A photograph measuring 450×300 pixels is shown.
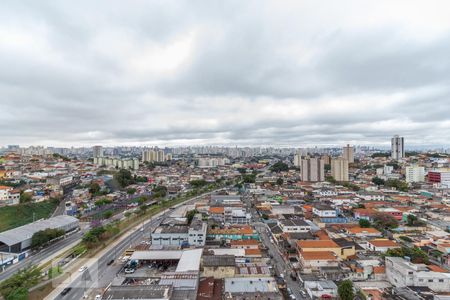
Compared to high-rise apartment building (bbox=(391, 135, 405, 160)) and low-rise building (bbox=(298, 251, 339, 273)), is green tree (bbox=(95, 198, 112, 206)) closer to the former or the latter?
low-rise building (bbox=(298, 251, 339, 273))

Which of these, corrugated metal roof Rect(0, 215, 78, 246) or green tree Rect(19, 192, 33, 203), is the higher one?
green tree Rect(19, 192, 33, 203)

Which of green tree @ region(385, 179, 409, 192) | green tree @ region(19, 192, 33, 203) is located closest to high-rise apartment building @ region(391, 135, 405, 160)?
green tree @ region(385, 179, 409, 192)

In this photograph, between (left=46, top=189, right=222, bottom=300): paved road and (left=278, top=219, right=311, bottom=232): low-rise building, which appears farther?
(left=278, top=219, right=311, bottom=232): low-rise building

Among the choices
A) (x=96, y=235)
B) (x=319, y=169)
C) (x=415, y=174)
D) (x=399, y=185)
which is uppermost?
(x=319, y=169)

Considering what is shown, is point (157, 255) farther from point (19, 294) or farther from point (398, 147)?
point (398, 147)

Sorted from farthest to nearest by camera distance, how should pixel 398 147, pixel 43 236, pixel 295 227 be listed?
pixel 398 147 → pixel 295 227 → pixel 43 236

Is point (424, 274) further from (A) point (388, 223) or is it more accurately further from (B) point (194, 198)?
(B) point (194, 198)

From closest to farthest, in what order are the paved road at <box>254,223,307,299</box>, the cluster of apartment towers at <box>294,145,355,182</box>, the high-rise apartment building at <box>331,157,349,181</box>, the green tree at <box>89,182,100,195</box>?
the paved road at <box>254,223,307,299</box> < the green tree at <box>89,182,100,195</box> < the high-rise apartment building at <box>331,157,349,181</box> < the cluster of apartment towers at <box>294,145,355,182</box>

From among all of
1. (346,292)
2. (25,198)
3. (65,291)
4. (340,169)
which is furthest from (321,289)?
(340,169)
